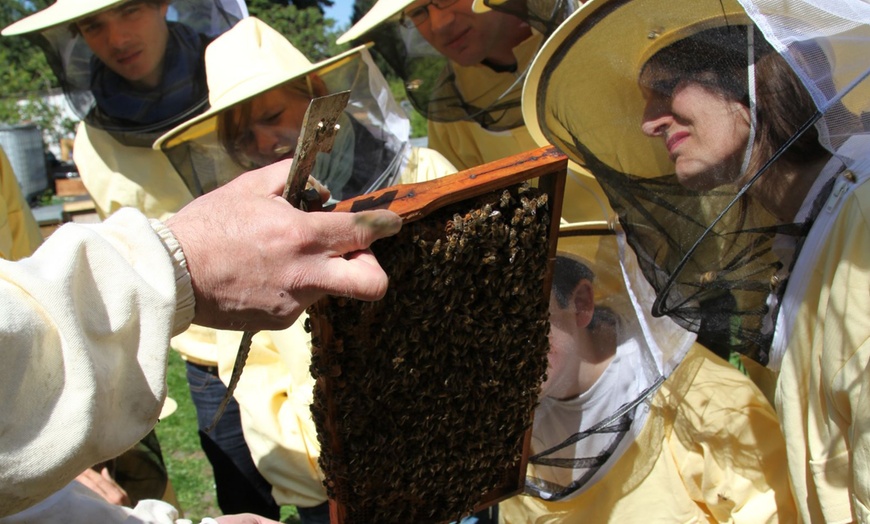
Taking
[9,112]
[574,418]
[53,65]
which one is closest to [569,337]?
[574,418]

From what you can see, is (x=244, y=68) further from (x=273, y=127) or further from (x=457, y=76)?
(x=457, y=76)

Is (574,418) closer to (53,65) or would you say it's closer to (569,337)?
(569,337)

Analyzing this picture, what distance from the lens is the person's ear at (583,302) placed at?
2.21 m

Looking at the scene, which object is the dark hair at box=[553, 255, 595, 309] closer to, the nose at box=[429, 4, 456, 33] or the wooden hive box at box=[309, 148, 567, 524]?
the wooden hive box at box=[309, 148, 567, 524]

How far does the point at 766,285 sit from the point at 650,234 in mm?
337

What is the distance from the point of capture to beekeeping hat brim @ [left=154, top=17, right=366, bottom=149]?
2.85 metres

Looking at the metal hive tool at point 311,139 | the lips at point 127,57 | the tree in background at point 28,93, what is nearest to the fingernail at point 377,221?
the metal hive tool at point 311,139

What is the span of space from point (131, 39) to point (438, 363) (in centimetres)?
268

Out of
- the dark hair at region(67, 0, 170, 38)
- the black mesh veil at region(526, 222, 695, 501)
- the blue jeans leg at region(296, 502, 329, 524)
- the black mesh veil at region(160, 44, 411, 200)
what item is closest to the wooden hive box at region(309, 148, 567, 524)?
the black mesh veil at region(526, 222, 695, 501)

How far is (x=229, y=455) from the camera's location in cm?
337

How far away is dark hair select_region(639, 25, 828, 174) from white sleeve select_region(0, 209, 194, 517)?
1.31 meters

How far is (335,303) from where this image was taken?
5.09 ft

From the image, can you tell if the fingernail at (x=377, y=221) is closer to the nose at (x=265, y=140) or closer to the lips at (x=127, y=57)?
the nose at (x=265, y=140)

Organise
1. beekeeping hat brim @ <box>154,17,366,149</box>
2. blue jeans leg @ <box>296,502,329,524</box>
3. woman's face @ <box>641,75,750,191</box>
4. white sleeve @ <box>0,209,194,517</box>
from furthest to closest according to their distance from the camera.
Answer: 1. beekeeping hat brim @ <box>154,17,366,149</box>
2. blue jeans leg @ <box>296,502,329,524</box>
3. woman's face @ <box>641,75,750,191</box>
4. white sleeve @ <box>0,209,194,517</box>
